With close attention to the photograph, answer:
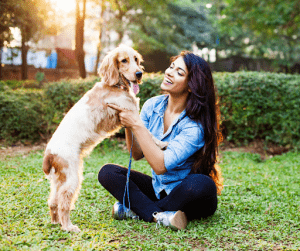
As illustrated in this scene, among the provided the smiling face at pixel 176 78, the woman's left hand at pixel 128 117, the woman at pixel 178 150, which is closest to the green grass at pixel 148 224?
the woman at pixel 178 150

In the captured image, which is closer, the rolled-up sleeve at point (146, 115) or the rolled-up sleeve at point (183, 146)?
the rolled-up sleeve at point (183, 146)

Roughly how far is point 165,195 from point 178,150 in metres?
0.71

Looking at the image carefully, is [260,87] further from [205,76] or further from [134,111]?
[134,111]

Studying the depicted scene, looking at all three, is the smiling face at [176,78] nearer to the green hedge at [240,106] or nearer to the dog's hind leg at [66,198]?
the dog's hind leg at [66,198]

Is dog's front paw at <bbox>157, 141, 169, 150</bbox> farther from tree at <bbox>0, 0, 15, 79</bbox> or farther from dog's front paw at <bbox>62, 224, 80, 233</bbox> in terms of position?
tree at <bbox>0, 0, 15, 79</bbox>

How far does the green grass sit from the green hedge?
6.36 feet

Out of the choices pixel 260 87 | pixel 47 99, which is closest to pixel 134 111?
pixel 260 87

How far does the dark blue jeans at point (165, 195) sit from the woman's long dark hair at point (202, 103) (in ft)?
0.87

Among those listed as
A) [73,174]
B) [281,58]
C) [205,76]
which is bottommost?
[73,174]

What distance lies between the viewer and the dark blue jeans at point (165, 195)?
2.88m

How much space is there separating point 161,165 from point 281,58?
24999 mm

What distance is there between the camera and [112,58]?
2.84 meters

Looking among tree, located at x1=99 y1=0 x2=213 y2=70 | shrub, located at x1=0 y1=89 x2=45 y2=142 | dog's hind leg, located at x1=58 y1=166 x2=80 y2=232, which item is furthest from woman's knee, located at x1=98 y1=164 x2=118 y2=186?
tree, located at x1=99 y1=0 x2=213 y2=70

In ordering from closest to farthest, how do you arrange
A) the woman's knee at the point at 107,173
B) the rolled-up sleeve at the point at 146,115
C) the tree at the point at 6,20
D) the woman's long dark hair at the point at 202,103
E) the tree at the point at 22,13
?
1. the woman's long dark hair at the point at 202,103
2. the woman's knee at the point at 107,173
3. the rolled-up sleeve at the point at 146,115
4. the tree at the point at 6,20
5. the tree at the point at 22,13
